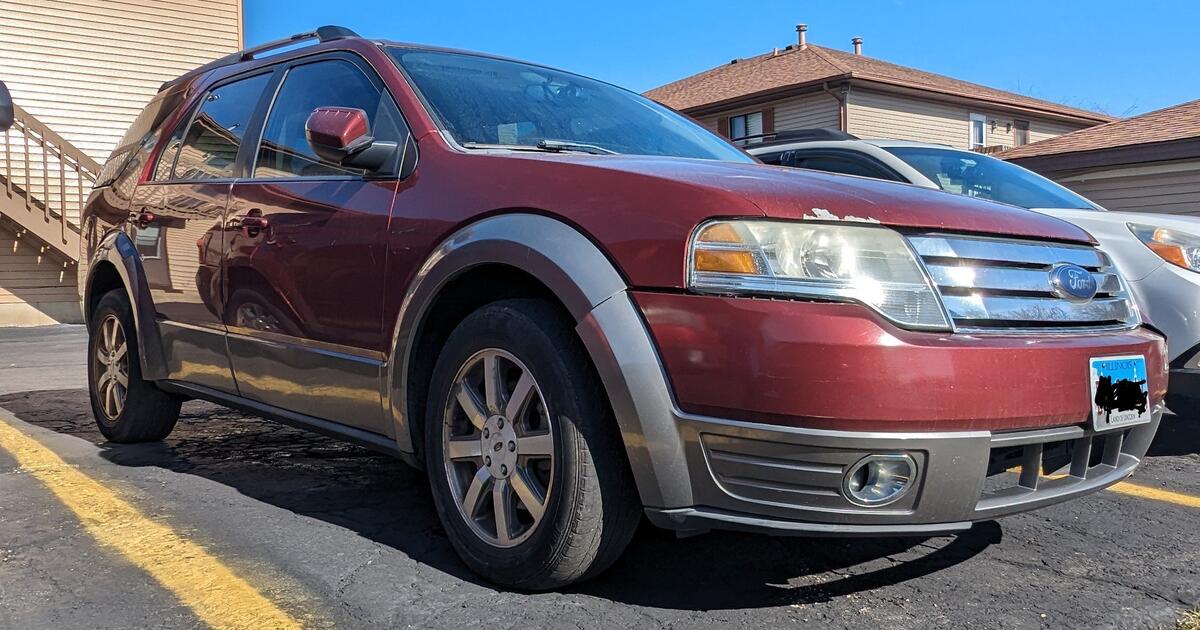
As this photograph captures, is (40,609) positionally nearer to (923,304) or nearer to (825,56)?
(923,304)

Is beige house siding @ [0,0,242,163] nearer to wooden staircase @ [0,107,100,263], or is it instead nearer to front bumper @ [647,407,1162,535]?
wooden staircase @ [0,107,100,263]

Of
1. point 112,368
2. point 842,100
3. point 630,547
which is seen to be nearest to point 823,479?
point 630,547

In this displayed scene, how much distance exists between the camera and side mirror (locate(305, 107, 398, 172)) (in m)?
2.98

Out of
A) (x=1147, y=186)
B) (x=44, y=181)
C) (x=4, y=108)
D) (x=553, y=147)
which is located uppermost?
(x=44, y=181)

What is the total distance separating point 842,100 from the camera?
2422cm

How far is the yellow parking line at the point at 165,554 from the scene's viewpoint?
→ 8.19ft

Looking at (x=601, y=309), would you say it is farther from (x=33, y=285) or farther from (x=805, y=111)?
(x=805, y=111)

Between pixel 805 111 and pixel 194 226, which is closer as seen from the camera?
pixel 194 226

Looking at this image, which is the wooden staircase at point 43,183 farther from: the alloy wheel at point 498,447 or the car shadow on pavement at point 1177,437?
the car shadow on pavement at point 1177,437

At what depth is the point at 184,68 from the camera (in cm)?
1548

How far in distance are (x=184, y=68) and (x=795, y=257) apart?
15.5m

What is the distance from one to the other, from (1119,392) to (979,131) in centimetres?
2733

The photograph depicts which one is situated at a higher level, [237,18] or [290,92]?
[237,18]

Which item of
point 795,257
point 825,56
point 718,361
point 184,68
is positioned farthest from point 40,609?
point 825,56
